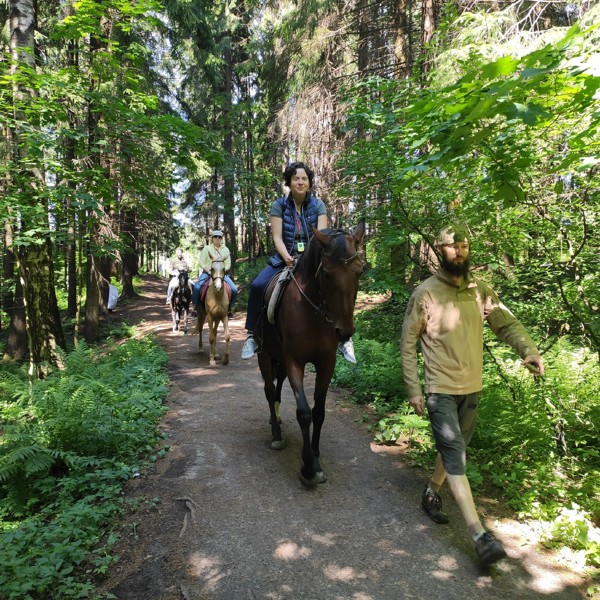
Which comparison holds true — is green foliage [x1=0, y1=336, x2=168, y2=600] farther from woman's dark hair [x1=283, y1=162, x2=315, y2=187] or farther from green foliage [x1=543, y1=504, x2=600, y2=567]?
woman's dark hair [x1=283, y1=162, x2=315, y2=187]

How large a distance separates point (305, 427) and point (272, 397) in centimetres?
122

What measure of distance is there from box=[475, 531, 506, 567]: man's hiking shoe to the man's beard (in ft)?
6.54

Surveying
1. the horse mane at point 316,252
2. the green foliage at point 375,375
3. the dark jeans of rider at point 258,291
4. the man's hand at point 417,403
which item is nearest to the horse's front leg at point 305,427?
the horse mane at point 316,252

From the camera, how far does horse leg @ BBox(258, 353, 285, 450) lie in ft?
16.6

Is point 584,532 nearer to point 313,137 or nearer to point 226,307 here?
point 226,307

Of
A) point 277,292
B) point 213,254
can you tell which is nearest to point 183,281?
point 213,254

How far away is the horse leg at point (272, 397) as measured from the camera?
505cm

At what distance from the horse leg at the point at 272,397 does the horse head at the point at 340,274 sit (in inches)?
75.8

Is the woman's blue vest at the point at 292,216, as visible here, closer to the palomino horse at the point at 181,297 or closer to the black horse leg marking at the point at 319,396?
the black horse leg marking at the point at 319,396

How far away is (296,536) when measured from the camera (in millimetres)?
3375

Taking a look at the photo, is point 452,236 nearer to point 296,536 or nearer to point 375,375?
point 296,536

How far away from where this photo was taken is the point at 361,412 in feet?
21.2

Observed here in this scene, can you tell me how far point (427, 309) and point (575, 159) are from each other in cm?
147

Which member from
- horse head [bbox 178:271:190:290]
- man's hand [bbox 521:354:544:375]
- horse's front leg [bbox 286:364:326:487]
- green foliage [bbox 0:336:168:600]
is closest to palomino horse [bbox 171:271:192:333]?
horse head [bbox 178:271:190:290]
